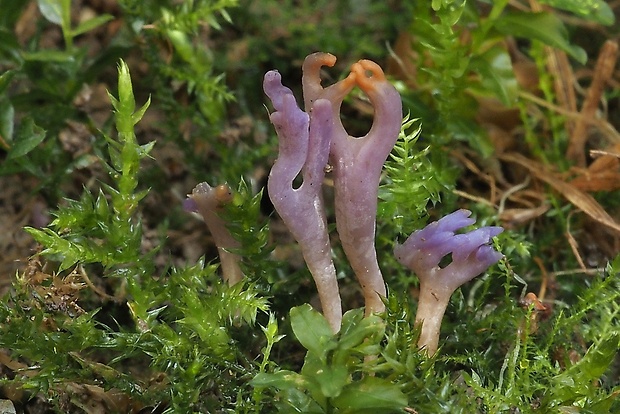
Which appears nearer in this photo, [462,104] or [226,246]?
[226,246]

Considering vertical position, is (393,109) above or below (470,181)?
above

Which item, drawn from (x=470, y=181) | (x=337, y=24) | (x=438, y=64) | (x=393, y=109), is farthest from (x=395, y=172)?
(x=337, y=24)

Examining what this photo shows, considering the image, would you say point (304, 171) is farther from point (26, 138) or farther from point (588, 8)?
point (588, 8)

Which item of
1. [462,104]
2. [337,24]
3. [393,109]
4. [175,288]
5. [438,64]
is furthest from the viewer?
[337,24]

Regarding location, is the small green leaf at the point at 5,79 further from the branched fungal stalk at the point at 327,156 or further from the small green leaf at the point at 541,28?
the small green leaf at the point at 541,28

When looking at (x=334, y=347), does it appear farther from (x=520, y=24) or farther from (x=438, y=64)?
(x=520, y=24)

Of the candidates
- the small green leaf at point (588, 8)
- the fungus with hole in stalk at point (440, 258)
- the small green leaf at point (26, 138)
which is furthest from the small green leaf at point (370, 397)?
the small green leaf at point (588, 8)
